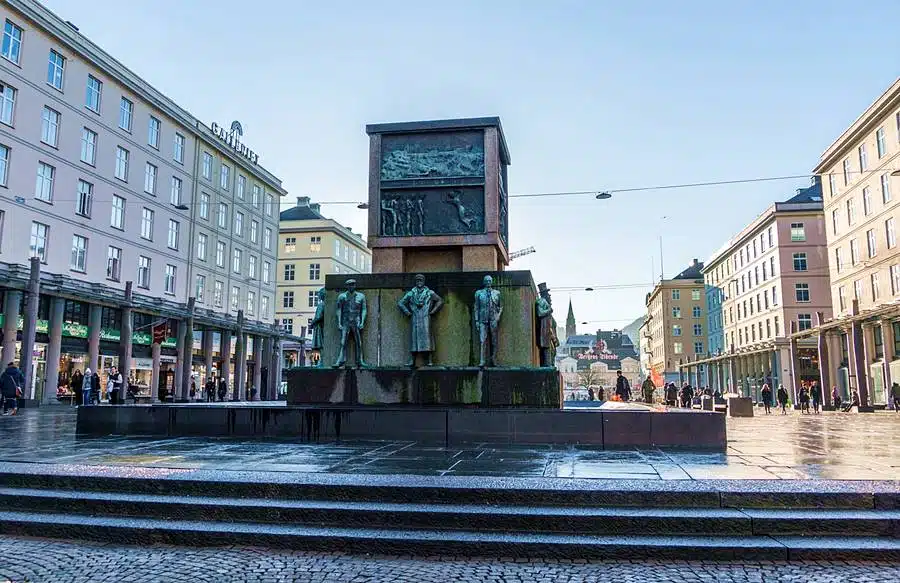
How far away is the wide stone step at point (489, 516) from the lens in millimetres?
6629

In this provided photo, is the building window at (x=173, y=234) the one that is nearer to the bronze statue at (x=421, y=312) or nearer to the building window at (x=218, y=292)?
the building window at (x=218, y=292)

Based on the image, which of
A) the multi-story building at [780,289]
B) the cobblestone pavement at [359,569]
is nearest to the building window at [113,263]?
the cobblestone pavement at [359,569]

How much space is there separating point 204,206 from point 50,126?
16422mm

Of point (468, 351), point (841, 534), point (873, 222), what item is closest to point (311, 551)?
point (841, 534)

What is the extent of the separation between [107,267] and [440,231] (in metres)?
31.0

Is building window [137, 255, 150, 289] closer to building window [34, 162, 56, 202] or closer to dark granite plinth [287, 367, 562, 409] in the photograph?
building window [34, 162, 56, 202]

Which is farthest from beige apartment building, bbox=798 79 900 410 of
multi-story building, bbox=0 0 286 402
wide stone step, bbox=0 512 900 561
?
multi-story building, bbox=0 0 286 402

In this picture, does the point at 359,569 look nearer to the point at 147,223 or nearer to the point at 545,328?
the point at 545,328

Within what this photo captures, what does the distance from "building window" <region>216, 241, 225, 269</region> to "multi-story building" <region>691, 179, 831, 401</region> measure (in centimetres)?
5038

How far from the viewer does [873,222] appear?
48875 millimetres

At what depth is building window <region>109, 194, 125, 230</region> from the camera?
135 ft

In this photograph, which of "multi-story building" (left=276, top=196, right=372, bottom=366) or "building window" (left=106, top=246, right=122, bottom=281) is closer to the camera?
"building window" (left=106, top=246, right=122, bottom=281)

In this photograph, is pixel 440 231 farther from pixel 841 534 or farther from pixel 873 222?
pixel 873 222

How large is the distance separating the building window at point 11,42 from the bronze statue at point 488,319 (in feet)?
102
